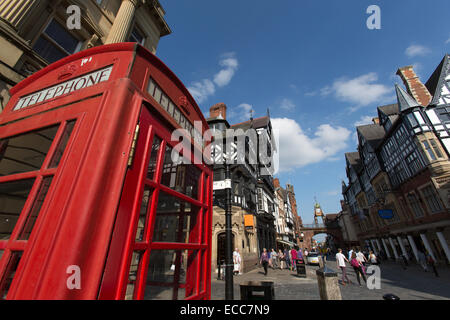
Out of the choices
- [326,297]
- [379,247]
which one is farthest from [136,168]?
[379,247]

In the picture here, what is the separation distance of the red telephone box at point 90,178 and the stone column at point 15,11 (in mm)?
2320

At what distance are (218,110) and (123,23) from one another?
16.4 meters

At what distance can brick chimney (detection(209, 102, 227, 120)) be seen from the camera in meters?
21.9

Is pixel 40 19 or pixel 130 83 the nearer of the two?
pixel 130 83

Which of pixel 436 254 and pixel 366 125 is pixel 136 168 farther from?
pixel 366 125

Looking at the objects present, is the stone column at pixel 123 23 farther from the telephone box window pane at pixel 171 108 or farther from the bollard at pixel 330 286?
the bollard at pixel 330 286

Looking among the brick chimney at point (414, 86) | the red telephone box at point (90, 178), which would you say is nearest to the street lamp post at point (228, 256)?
the red telephone box at point (90, 178)

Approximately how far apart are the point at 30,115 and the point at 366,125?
3651cm

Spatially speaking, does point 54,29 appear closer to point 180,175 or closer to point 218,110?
point 180,175

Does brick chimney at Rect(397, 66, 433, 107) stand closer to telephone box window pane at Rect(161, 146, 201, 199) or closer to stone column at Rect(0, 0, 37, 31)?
telephone box window pane at Rect(161, 146, 201, 199)

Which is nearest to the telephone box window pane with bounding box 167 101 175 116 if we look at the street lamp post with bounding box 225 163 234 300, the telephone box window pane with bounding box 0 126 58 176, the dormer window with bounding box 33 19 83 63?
the telephone box window pane with bounding box 0 126 58 176

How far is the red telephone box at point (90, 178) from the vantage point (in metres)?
1.09

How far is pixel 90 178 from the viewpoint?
126 centimetres
